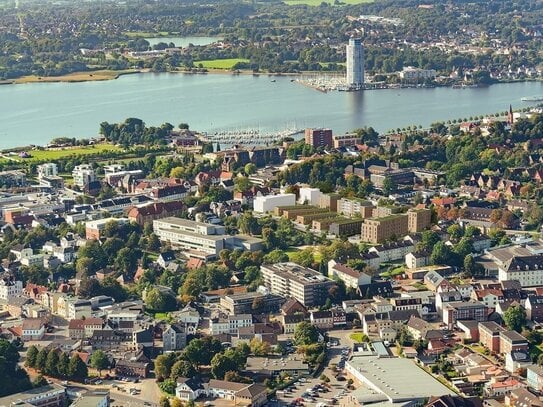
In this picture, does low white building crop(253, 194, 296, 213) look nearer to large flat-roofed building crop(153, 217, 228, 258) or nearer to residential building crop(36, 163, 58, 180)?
large flat-roofed building crop(153, 217, 228, 258)

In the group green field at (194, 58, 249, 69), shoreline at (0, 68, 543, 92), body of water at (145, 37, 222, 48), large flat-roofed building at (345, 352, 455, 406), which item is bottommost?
shoreline at (0, 68, 543, 92)

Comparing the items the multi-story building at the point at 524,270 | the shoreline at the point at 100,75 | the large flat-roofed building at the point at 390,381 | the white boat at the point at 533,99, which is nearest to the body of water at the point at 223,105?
the white boat at the point at 533,99

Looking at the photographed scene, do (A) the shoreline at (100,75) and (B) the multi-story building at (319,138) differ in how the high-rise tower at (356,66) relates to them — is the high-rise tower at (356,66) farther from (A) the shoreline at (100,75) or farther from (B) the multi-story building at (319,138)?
(B) the multi-story building at (319,138)

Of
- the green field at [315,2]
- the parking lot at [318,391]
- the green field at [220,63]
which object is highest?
the green field at [315,2]

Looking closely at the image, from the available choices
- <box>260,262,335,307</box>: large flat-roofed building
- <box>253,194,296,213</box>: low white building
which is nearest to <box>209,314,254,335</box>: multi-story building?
<box>260,262,335,307</box>: large flat-roofed building

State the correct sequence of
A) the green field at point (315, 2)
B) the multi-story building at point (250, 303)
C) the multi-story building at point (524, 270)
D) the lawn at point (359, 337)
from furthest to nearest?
1. the green field at point (315, 2)
2. the multi-story building at point (524, 270)
3. the multi-story building at point (250, 303)
4. the lawn at point (359, 337)

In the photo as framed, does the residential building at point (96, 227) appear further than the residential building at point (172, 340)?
Yes
